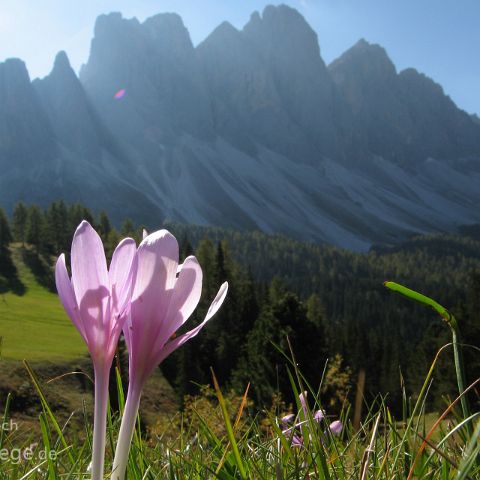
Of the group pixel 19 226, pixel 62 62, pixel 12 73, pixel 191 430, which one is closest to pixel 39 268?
pixel 19 226

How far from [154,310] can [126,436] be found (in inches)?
7.3

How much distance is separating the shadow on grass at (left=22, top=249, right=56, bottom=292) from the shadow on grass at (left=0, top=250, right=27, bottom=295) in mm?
2226

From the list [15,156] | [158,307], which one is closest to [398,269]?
[15,156]

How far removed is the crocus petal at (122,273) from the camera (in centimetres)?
80

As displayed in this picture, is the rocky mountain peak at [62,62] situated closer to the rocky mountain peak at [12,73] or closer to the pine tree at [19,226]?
the rocky mountain peak at [12,73]

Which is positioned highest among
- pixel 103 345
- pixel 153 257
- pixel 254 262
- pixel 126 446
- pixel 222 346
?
pixel 153 257

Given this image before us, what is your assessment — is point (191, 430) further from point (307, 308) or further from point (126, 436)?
point (307, 308)

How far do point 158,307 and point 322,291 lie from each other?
131832 millimetres

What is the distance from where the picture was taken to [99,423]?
30.8 inches

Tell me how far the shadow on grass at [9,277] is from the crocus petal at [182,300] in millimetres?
62493

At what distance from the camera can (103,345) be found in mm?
822

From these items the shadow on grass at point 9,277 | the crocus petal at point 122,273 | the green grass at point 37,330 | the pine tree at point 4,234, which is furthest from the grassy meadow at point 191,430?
the pine tree at point 4,234

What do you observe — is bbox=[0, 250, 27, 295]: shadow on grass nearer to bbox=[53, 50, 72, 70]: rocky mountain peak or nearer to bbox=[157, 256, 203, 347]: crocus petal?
bbox=[157, 256, 203, 347]: crocus petal

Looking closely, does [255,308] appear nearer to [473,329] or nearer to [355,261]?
[473,329]
